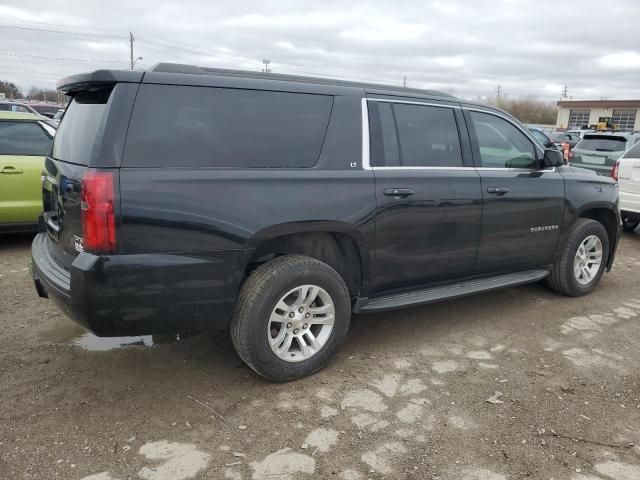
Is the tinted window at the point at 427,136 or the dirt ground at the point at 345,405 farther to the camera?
the tinted window at the point at 427,136

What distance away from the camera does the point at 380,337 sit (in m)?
4.30

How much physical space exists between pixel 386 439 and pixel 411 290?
1.41 metres

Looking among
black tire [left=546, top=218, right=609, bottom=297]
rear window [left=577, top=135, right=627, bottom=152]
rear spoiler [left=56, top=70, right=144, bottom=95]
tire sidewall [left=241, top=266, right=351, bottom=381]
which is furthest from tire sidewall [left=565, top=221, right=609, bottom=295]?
rear window [left=577, top=135, right=627, bottom=152]

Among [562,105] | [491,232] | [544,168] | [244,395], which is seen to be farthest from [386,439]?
[562,105]

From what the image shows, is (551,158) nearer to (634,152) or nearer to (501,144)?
(501,144)

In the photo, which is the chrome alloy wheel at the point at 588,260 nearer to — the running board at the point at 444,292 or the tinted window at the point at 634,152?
the running board at the point at 444,292

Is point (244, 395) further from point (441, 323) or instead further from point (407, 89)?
point (407, 89)

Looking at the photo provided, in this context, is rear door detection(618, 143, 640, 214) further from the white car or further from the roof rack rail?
the roof rack rail

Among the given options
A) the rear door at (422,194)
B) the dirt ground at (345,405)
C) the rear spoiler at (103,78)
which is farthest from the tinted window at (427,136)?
the rear spoiler at (103,78)

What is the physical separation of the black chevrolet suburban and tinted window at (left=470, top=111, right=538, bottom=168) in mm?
20

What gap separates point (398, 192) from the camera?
3.77 metres

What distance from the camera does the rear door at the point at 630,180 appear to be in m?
7.98

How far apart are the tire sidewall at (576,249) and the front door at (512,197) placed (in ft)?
0.95

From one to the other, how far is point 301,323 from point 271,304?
1.05 feet
